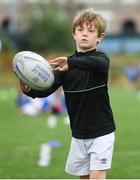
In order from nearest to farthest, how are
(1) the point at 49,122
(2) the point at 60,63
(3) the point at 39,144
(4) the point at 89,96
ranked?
1. (2) the point at 60,63
2. (4) the point at 89,96
3. (3) the point at 39,144
4. (1) the point at 49,122

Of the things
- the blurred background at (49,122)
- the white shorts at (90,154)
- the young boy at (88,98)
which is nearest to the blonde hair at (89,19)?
the young boy at (88,98)

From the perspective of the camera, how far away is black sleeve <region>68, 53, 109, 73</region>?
18.7 ft

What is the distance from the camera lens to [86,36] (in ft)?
18.9

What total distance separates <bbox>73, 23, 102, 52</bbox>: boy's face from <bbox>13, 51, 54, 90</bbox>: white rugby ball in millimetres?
334

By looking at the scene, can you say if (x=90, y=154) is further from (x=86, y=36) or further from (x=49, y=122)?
(x=49, y=122)

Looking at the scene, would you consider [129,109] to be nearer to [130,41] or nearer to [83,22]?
[83,22]

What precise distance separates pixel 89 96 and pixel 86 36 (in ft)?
1.68

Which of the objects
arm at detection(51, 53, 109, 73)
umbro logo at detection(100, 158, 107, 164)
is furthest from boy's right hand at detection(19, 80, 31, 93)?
umbro logo at detection(100, 158, 107, 164)

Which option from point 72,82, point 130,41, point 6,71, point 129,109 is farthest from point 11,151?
point 130,41

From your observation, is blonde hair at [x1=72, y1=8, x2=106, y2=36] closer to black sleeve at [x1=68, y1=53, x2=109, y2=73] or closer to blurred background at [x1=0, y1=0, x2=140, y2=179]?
black sleeve at [x1=68, y1=53, x2=109, y2=73]

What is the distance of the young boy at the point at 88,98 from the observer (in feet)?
19.0

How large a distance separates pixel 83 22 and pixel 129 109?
46.1ft

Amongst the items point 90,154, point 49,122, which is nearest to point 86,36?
point 90,154

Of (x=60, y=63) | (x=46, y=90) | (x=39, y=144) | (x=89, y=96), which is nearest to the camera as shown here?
(x=60, y=63)
